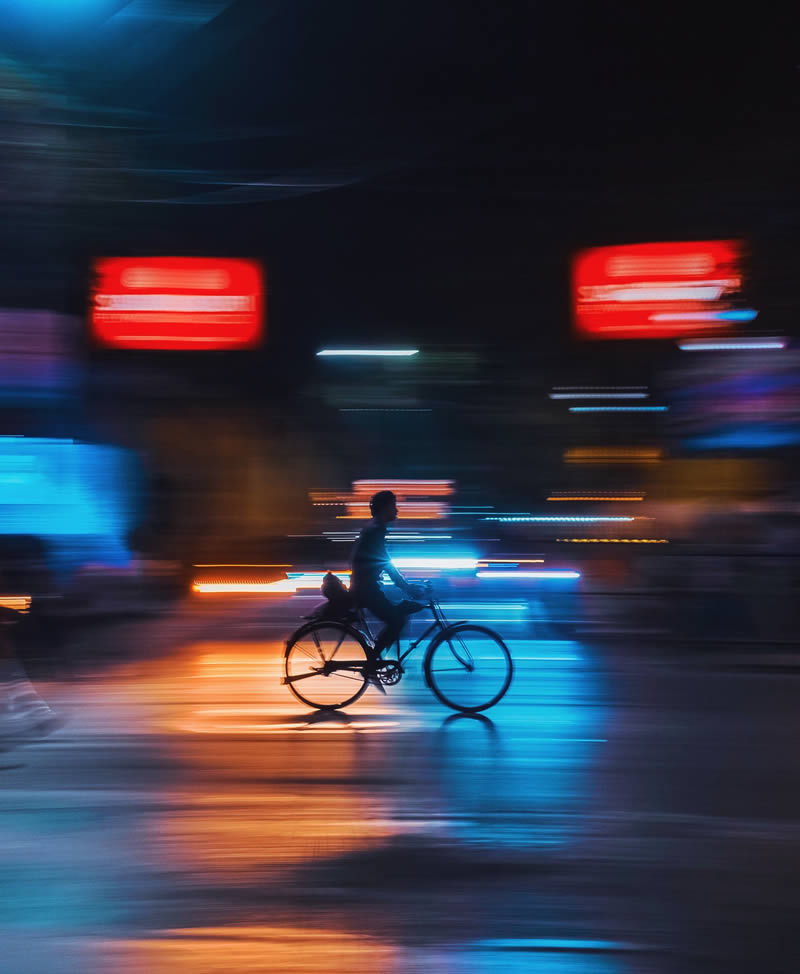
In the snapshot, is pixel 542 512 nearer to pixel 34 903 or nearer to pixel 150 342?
pixel 150 342

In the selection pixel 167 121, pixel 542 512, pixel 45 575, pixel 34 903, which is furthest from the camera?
pixel 167 121

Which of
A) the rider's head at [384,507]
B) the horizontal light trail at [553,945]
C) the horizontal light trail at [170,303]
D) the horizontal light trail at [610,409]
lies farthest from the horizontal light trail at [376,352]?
the horizontal light trail at [553,945]

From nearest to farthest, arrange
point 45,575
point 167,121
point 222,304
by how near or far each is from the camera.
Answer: point 45,575
point 167,121
point 222,304

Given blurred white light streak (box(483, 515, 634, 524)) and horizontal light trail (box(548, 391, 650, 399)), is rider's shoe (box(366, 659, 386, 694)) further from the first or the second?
horizontal light trail (box(548, 391, 650, 399))

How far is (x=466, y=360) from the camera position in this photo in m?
19.6

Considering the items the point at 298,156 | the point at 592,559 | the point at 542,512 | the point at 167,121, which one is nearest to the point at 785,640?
the point at 592,559

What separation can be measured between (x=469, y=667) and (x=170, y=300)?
16.3 m

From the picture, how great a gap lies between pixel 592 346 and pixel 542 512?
426 cm

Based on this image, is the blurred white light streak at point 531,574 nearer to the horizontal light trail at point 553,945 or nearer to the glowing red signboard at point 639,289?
the glowing red signboard at point 639,289

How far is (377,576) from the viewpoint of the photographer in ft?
28.4

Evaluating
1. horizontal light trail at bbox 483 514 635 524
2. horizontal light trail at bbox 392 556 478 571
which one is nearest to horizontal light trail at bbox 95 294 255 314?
horizontal light trail at bbox 483 514 635 524

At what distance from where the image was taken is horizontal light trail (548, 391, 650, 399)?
752 inches

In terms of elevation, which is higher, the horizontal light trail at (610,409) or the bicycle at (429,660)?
the horizontal light trail at (610,409)

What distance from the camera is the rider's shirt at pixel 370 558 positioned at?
8648 mm
